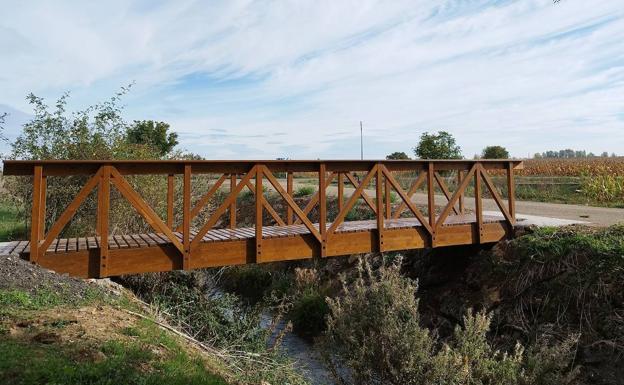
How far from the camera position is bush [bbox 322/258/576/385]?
179 inches

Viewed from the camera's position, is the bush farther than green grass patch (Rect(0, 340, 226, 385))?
Yes

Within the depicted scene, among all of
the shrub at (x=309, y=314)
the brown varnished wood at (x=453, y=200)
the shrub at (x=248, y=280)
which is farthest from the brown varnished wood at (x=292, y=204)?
the shrub at (x=248, y=280)

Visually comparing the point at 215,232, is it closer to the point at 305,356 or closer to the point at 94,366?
the point at 305,356

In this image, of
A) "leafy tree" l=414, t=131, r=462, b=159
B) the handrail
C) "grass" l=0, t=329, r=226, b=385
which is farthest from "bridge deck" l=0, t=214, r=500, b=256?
"leafy tree" l=414, t=131, r=462, b=159

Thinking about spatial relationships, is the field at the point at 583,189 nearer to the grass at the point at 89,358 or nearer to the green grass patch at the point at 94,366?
the grass at the point at 89,358

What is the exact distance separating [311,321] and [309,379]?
8.35 feet

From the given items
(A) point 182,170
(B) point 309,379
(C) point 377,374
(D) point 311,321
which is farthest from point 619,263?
(A) point 182,170

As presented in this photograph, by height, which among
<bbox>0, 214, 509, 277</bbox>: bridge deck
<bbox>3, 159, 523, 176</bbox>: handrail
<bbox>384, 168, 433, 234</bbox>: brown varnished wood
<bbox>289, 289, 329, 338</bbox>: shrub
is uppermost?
<bbox>3, 159, 523, 176</bbox>: handrail

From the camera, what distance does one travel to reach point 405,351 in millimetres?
4613

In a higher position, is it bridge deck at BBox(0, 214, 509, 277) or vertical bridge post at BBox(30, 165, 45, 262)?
vertical bridge post at BBox(30, 165, 45, 262)

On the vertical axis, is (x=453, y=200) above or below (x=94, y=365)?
above

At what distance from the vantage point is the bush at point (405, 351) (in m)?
4.55

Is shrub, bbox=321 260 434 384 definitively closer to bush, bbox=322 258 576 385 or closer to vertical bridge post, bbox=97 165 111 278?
bush, bbox=322 258 576 385

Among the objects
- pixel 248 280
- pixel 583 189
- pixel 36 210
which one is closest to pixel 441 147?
pixel 583 189
